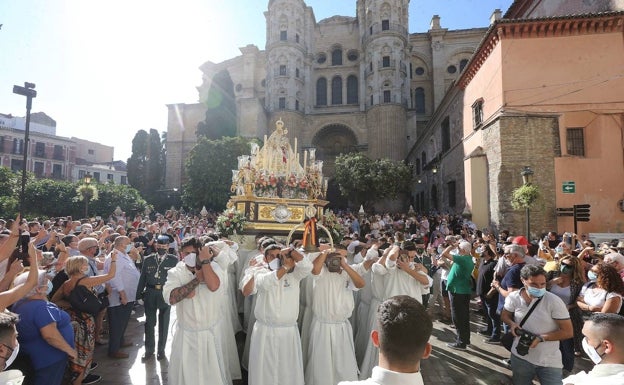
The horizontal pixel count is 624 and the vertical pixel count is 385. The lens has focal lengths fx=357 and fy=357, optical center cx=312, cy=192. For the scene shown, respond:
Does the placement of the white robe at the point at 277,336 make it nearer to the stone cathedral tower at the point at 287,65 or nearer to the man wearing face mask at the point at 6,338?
the man wearing face mask at the point at 6,338

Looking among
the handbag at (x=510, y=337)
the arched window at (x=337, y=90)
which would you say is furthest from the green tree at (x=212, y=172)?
the handbag at (x=510, y=337)

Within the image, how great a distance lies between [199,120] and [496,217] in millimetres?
41833

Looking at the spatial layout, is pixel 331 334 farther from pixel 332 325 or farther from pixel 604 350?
pixel 604 350

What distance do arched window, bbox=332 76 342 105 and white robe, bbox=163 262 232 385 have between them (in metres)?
43.0

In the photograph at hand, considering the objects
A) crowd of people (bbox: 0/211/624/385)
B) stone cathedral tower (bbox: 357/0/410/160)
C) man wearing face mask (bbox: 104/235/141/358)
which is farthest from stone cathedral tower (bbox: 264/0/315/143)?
crowd of people (bbox: 0/211/624/385)

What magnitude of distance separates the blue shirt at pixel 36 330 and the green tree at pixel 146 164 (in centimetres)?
4367

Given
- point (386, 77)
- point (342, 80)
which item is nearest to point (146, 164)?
point (342, 80)

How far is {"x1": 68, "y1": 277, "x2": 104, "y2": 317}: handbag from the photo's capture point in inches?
181

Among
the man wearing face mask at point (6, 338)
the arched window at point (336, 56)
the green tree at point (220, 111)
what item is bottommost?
the man wearing face mask at point (6, 338)

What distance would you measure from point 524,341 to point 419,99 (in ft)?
152

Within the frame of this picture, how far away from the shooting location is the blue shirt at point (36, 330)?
339 centimetres

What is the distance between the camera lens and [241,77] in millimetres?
49062

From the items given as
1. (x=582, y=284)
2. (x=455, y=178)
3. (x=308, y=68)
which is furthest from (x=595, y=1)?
(x=308, y=68)

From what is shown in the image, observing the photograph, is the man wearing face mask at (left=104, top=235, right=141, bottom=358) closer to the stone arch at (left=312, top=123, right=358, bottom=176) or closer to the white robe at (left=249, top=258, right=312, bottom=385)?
the white robe at (left=249, top=258, right=312, bottom=385)
